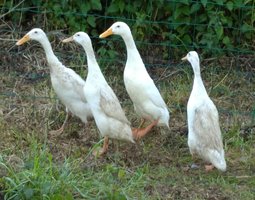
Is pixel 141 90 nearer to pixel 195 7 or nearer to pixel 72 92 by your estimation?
pixel 72 92

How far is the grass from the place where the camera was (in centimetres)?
603

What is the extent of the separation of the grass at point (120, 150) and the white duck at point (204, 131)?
0.50 feet

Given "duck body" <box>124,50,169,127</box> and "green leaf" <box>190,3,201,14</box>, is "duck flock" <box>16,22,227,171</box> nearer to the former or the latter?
"duck body" <box>124,50,169,127</box>

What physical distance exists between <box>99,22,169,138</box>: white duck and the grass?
24cm

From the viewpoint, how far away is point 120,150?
6949 millimetres

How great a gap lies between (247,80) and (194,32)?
676 millimetres

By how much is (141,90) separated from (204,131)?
26.1 inches

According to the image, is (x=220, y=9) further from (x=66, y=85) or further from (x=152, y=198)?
(x=152, y=198)

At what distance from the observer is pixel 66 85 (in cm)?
707

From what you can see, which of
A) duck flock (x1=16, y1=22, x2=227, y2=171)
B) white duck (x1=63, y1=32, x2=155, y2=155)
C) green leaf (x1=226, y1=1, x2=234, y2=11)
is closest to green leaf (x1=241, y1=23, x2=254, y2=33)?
green leaf (x1=226, y1=1, x2=234, y2=11)

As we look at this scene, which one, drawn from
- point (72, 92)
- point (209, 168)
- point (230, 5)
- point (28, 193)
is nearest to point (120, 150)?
point (72, 92)

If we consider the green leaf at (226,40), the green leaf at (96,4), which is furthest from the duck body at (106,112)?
the green leaf at (226,40)

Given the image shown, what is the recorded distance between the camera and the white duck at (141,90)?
6.96 meters

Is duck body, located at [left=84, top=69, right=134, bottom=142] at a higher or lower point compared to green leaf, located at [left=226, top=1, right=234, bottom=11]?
lower
